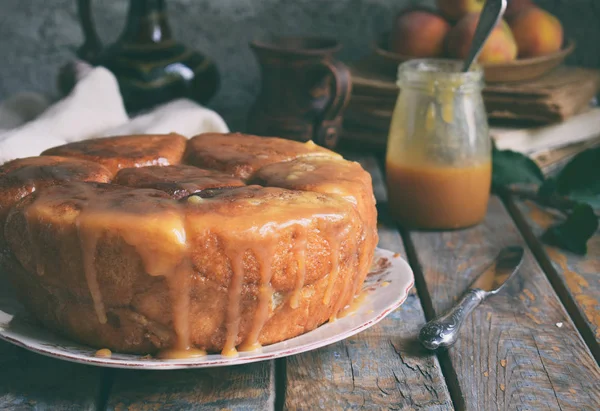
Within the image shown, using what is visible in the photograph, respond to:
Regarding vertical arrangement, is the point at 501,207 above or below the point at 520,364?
below

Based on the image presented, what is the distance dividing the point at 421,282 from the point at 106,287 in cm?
65

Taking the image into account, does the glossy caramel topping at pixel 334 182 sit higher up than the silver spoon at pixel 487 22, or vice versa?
the silver spoon at pixel 487 22

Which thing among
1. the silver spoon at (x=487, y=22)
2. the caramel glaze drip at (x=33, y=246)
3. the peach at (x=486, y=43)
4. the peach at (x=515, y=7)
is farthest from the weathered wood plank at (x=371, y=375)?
the peach at (x=515, y=7)

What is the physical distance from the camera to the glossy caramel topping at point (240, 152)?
4.23 ft

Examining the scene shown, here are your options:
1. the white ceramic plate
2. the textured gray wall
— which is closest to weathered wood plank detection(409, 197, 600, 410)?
the white ceramic plate

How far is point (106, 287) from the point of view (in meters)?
1.03

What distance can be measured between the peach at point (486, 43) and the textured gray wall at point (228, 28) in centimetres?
45

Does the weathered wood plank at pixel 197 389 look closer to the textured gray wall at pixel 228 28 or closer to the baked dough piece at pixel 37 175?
the baked dough piece at pixel 37 175

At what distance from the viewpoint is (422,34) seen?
212 centimetres

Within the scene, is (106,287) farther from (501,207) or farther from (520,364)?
(501,207)

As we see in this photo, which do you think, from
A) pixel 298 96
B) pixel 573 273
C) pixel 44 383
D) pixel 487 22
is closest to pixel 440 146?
pixel 487 22

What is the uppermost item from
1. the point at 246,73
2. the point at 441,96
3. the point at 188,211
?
the point at 188,211

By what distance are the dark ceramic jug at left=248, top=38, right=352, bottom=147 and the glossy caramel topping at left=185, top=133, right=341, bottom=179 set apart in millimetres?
539

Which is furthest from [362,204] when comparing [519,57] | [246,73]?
[246,73]
